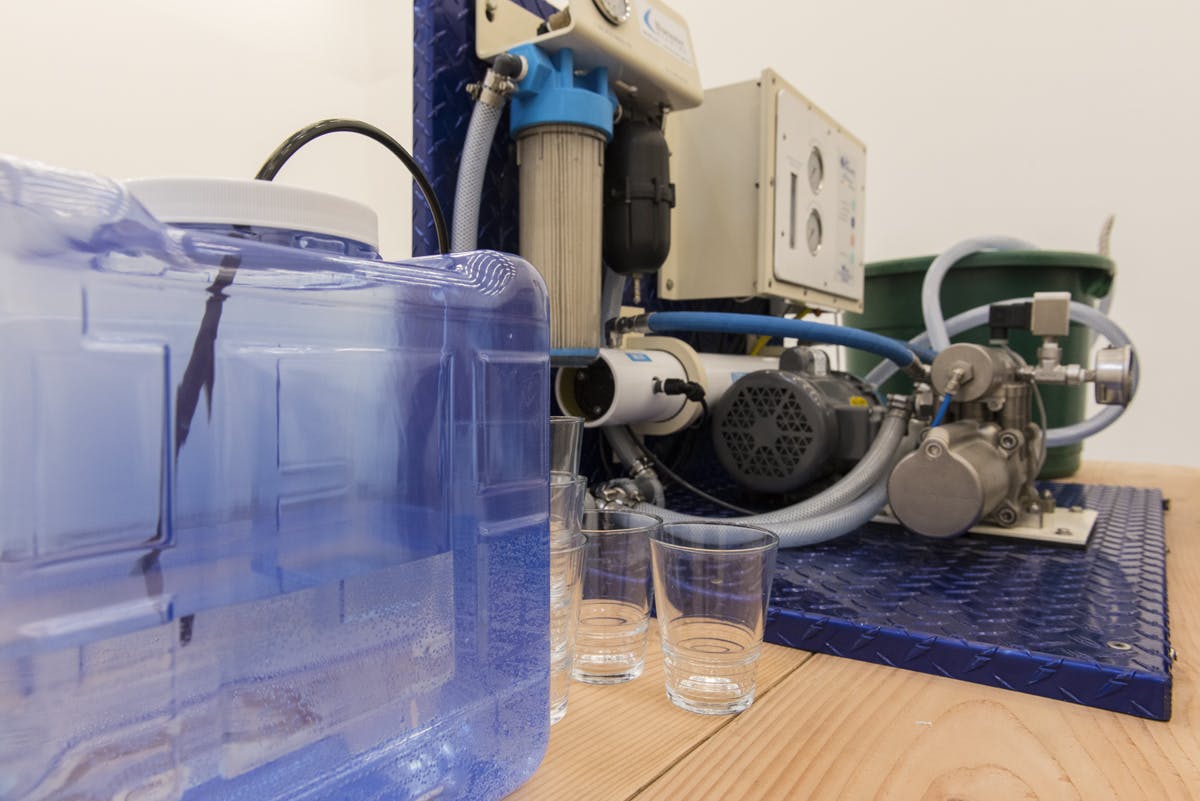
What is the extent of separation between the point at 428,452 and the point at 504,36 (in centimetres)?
65

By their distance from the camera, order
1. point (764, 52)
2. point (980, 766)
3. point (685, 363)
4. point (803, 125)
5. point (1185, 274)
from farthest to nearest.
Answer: point (764, 52), point (1185, 274), point (803, 125), point (685, 363), point (980, 766)

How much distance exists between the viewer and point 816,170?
122 centimetres

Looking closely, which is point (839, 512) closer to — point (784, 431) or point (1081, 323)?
point (784, 431)

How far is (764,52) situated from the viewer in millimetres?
2326

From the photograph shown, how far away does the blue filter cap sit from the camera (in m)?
0.77

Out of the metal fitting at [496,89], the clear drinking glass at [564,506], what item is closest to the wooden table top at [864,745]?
the clear drinking glass at [564,506]

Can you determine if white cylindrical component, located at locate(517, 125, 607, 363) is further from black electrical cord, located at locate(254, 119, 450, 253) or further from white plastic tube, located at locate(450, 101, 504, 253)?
black electrical cord, located at locate(254, 119, 450, 253)

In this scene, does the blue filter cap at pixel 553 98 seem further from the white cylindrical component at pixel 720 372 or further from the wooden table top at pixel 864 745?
the wooden table top at pixel 864 745

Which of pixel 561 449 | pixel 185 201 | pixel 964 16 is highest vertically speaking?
pixel 964 16

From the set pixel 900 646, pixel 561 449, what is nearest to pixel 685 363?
pixel 561 449

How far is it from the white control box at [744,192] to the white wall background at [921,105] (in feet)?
2.32

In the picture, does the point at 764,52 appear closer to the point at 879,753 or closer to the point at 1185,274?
the point at 1185,274

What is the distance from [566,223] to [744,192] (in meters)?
0.39

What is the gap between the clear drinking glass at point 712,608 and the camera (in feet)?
1.42
